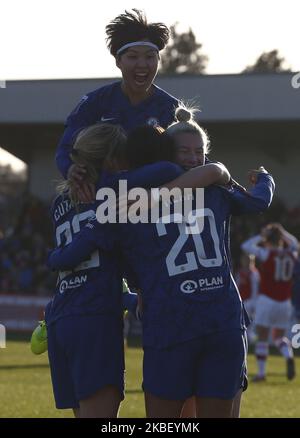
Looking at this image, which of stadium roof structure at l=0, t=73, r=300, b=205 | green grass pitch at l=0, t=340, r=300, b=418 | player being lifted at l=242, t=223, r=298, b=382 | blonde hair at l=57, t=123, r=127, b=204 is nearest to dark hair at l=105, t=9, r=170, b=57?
blonde hair at l=57, t=123, r=127, b=204

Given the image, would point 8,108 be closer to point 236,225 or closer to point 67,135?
point 236,225

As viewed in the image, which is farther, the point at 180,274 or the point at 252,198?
the point at 252,198

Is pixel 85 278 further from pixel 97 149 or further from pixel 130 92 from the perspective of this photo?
pixel 130 92

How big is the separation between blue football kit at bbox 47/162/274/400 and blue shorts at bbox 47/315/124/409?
29cm

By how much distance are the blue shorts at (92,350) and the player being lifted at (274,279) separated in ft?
37.9

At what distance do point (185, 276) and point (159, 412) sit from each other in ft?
2.10

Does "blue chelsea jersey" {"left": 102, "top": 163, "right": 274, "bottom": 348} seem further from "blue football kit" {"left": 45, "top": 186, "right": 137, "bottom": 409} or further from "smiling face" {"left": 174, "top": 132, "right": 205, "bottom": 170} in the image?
"blue football kit" {"left": 45, "top": 186, "right": 137, "bottom": 409}

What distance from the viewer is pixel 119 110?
666 cm

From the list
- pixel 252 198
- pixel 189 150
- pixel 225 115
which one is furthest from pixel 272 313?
pixel 225 115

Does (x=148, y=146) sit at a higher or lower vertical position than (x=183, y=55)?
lower

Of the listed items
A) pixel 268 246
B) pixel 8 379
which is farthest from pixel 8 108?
pixel 8 379

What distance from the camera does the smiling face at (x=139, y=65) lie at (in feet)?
21.2

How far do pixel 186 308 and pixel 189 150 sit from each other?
789 millimetres

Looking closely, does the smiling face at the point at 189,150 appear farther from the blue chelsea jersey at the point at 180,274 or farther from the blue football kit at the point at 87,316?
the blue football kit at the point at 87,316
